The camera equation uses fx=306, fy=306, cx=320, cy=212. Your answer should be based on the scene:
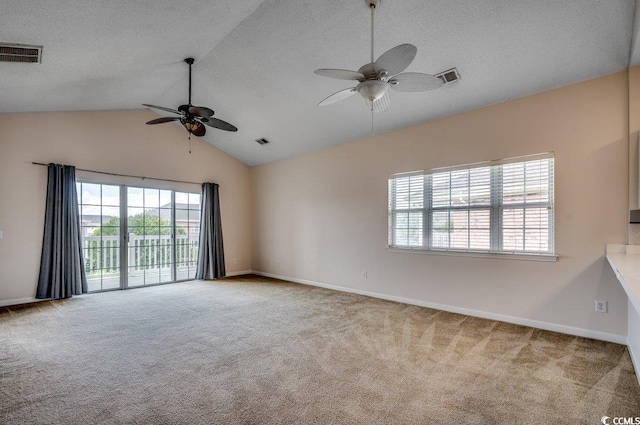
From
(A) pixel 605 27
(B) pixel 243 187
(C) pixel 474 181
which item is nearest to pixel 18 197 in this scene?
(B) pixel 243 187

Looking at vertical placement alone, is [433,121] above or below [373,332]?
above

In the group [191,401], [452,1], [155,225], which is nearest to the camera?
[191,401]

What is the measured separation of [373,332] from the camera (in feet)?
11.6

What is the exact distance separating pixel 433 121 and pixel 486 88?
90 centimetres

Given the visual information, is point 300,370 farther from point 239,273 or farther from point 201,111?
point 239,273

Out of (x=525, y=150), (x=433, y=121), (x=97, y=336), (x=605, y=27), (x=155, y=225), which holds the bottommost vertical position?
(x=97, y=336)

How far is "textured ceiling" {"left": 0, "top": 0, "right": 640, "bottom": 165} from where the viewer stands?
269 cm

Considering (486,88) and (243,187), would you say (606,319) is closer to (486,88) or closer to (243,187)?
(486,88)

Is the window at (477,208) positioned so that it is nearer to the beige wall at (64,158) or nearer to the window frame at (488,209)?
the window frame at (488,209)

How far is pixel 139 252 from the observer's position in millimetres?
6086

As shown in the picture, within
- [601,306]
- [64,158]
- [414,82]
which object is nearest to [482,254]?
[601,306]

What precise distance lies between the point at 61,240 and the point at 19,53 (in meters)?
3.11

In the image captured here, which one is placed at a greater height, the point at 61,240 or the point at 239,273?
the point at 61,240

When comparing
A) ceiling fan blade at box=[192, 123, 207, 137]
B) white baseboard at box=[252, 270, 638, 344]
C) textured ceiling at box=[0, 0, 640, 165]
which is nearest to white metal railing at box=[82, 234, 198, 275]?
textured ceiling at box=[0, 0, 640, 165]
